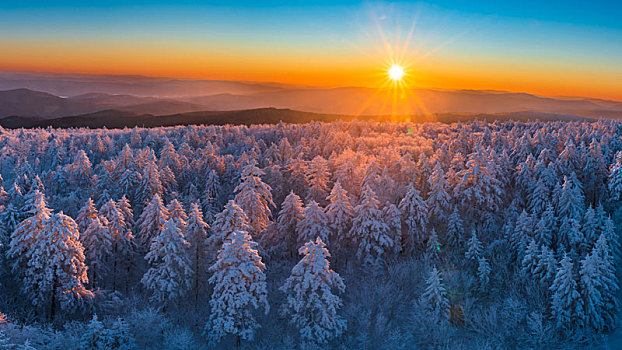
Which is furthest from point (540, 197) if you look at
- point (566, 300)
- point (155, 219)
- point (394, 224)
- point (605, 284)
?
point (155, 219)

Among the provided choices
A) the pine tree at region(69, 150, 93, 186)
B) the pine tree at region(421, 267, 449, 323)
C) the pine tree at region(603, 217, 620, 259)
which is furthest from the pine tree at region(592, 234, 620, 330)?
the pine tree at region(69, 150, 93, 186)

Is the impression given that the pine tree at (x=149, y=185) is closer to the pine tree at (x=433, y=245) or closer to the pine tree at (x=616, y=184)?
the pine tree at (x=433, y=245)

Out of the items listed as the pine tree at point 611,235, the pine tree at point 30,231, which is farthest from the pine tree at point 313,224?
the pine tree at point 611,235

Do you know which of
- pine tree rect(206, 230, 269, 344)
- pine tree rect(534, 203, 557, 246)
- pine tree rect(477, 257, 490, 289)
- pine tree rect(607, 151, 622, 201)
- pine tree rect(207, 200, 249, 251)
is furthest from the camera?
pine tree rect(607, 151, 622, 201)

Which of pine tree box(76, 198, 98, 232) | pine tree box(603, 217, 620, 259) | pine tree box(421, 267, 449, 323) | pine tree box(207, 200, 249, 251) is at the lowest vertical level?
pine tree box(421, 267, 449, 323)

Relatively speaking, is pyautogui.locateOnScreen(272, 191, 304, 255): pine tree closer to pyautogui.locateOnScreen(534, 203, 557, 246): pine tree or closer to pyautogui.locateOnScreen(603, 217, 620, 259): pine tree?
pyautogui.locateOnScreen(534, 203, 557, 246): pine tree

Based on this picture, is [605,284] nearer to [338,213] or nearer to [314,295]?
[314,295]

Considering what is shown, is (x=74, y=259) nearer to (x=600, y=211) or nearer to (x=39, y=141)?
(x=600, y=211)
